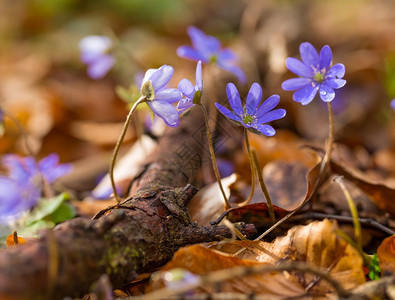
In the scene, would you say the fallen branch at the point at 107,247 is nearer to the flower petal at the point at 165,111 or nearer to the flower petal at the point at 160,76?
the flower petal at the point at 165,111

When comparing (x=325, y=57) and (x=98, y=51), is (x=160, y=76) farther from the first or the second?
(x=98, y=51)

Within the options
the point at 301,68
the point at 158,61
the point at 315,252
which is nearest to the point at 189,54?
the point at 301,68

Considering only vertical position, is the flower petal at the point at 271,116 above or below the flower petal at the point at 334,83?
below

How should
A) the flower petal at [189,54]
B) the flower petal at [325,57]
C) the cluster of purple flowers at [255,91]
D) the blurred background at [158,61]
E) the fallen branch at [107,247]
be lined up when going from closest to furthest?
the fallen branch at [107,247]
the cluster of purple flowers at [255,91]
the flower petal at [325,57]
the flower petal at [189,54]
the blurred background at [158,61]

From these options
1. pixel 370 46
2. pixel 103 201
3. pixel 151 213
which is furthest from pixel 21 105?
pixel 370 46

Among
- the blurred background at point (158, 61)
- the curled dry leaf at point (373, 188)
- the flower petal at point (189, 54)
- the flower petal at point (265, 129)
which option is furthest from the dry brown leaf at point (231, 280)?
the blurred background at point (158, 61)

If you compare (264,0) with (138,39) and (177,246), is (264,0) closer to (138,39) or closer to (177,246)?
(138,39)
